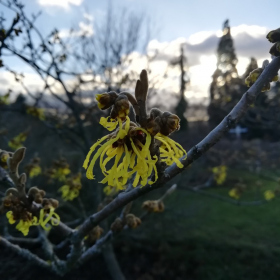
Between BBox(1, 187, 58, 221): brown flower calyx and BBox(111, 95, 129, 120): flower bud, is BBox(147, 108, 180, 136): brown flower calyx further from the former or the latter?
BBox(1, 187, 58, 221): brown flower calyx

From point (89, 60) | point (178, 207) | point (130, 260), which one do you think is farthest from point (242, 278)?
point (89, 60)

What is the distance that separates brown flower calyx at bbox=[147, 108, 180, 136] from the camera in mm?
832

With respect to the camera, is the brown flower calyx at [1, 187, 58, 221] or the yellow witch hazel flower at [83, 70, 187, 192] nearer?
the yellow witch hazel flower at [83, 70, 187, 192]

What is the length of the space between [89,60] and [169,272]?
5609 millimetres

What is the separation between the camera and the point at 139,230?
7836 mm

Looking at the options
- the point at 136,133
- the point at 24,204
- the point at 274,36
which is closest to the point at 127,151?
the point at 136,133

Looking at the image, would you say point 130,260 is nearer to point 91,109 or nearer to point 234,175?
point 91,109

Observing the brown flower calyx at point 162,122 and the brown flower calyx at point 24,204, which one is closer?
the brown flower calyx at point 162,122

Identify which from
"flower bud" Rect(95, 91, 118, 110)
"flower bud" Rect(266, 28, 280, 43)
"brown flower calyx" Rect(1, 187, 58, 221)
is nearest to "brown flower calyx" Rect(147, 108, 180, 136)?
"flower bud" Rect(95, 91, 118, 110)

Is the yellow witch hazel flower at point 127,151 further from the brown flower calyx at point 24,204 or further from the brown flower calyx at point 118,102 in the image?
the brown flower calyx at point 24,204

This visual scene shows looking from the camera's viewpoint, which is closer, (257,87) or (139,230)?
(257,87)

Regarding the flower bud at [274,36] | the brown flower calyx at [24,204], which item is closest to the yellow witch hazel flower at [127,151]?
the flower bud at [274,36]

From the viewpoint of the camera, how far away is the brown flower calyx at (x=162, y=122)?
83 cm

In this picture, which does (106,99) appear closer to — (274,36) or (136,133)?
(136,133)
